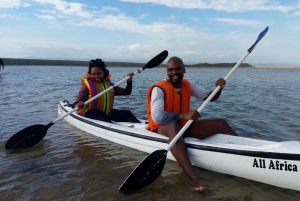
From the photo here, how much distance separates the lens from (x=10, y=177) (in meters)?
3.69

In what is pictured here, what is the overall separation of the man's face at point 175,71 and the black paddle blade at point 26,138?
2.79 m

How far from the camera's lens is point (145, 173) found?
3.43 meters

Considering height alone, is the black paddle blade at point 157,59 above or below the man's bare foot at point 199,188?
above

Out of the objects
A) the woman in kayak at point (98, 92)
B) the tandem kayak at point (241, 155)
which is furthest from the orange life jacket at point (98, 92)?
the tandem kayak at point (241, 155)

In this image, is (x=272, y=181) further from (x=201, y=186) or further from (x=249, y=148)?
(x=201, y=186)

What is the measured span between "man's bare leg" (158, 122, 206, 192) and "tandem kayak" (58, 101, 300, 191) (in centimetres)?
17

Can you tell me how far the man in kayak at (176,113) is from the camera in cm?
366

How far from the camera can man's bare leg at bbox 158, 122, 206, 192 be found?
11.0 ft

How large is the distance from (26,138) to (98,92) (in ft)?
5.14

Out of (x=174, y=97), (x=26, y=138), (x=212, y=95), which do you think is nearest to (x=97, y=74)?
(x=26, y=138)

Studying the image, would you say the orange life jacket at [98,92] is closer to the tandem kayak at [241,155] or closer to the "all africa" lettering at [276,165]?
the tandem kayak at [241,155]

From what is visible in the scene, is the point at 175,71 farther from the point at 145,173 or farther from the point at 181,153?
the point at 145,173

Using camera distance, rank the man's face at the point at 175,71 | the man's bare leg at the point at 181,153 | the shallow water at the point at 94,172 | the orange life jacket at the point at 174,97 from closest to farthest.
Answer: the shallow water at the point at 94,172, the man's bare leg at the point at 181,153, the man's face at the point at 175,71, the orange life jacket at the point at 174,97

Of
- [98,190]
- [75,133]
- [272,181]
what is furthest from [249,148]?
[75,133]
